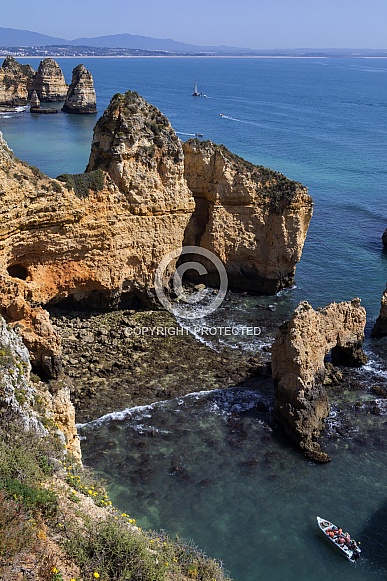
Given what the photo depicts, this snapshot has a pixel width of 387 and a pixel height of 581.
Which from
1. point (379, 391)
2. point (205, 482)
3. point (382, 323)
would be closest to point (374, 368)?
point (379, 391)

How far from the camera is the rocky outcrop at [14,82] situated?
10519 cm

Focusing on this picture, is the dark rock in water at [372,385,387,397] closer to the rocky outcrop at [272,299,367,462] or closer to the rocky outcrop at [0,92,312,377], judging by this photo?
the rocky outcrop at [272,299,367,462]

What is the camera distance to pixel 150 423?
2364 cm

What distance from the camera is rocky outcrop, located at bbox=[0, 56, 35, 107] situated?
10519cm

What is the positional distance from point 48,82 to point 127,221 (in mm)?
94235

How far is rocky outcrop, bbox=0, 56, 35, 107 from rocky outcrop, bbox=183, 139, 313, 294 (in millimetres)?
84639

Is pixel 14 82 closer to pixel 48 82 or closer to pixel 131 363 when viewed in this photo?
pixel 48 82

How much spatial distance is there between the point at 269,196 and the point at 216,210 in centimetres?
352

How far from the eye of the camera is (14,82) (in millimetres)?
107625

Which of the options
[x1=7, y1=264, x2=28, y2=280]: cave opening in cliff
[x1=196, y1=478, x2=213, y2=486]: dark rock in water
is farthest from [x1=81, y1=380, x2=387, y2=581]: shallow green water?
[x1=7, y1=264, x2=28, y2=280]: cave opening in cliff

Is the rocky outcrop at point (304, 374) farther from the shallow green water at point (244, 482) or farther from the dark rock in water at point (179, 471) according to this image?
the dark rock in water at point (179, 471)

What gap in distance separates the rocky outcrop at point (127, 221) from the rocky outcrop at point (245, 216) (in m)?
0.07

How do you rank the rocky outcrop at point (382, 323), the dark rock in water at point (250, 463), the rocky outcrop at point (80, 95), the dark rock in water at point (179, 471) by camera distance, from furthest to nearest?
the rocky outcrop at point (80, 95) → the rocky outcrop at point (382, 323) → the dark rock in water at point (250, 463) → the dark rock in water at point (179, 471)

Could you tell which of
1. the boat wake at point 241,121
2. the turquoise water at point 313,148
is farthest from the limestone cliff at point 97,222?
the boat wake at point 241,121
